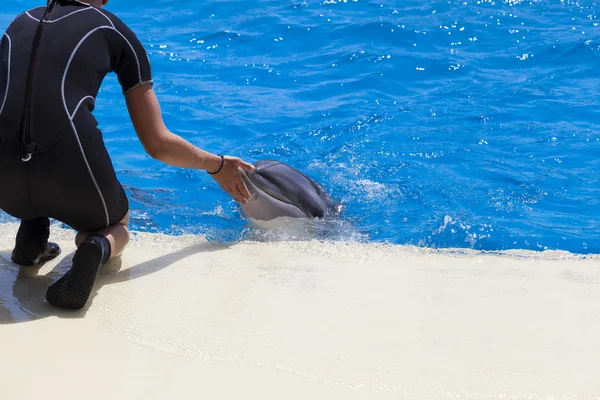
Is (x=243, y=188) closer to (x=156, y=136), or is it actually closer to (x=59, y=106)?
Result: (x=156, y=136)

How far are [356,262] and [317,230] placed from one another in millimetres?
932

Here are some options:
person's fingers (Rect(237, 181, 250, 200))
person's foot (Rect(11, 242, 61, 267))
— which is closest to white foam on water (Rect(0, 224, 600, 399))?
person's foot (Rect(11, 242, 61, 267))

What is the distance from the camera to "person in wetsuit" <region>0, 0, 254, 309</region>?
10.7ft

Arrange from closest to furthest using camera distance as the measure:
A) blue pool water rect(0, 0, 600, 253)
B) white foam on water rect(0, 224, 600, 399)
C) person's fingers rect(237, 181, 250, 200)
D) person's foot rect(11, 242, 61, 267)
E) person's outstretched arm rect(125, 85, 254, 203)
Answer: white foam on water rect(0, 224, 600, 399) < person's outstretched arm rect(125, 85, 254, 203) < person's foot rect(11, 242, 61, 267) < person's fingers rect(237, 181, 250, 200) < blue pool water rect(0, 0, 600, 253)

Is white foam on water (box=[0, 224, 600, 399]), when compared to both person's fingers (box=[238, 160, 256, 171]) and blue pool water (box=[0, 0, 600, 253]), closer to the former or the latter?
person's fingers (box=[238, 160, 256, 171])

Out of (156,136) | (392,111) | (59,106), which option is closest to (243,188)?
(156,136)

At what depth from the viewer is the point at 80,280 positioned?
331cm

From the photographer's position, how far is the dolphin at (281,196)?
186 inches

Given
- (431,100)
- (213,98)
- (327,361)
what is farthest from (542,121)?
(327,361)

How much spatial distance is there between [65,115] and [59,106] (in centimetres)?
4

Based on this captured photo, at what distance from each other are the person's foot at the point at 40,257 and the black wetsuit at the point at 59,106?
41 cm

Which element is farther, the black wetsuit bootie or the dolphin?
the dolphin

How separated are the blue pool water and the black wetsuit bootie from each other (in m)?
1.34

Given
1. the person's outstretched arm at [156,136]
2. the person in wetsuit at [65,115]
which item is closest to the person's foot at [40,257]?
the person in wetsuit at [65,115]
